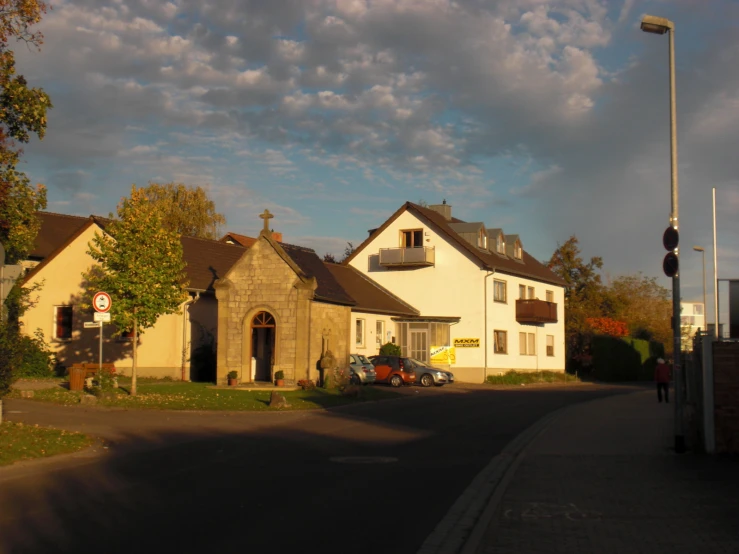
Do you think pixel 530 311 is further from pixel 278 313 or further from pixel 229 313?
pixel 229 313

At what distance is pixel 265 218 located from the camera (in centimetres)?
3162

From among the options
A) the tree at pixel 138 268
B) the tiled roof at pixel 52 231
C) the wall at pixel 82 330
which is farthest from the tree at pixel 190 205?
the tree at pixel 138 268

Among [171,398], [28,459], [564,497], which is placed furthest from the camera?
[171,398]

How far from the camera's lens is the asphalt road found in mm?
7895

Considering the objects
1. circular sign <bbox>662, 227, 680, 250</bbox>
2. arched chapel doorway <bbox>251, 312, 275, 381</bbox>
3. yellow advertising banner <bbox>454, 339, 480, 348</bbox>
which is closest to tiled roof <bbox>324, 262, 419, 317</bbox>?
yellow advertising banner <bbox>454, 339, 480, 348</bbox>

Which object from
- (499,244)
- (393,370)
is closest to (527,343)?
(499,244)

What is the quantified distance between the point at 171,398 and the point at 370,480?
1451 cm

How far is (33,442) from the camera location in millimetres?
14094

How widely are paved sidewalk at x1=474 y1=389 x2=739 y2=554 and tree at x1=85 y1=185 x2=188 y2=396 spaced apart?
1469 centimetres

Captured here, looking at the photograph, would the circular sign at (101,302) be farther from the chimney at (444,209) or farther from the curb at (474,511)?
the chimney at (444,209)

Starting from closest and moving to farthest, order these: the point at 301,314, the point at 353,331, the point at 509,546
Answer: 1. the point at 509,546
2. the point at 301,314
3. the point at 353,331

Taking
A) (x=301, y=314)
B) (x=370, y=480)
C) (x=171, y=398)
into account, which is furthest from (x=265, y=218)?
(x=370, y=480)

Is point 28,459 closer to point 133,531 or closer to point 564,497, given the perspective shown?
point 133,531

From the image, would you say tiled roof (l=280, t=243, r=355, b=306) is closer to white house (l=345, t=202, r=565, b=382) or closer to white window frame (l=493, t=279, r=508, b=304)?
white house (l=345, t=202, r=565, b=382)
